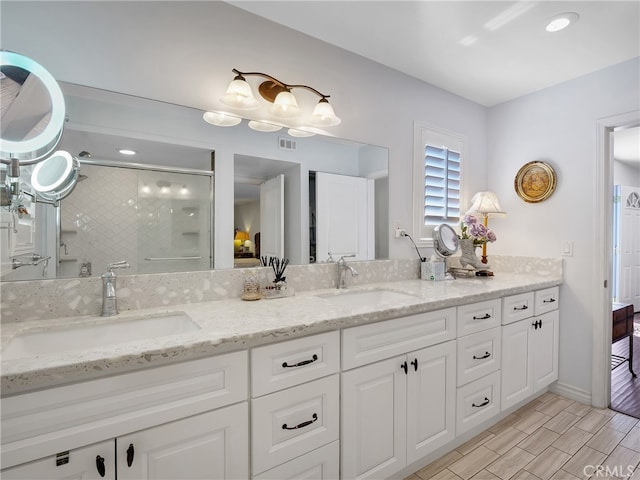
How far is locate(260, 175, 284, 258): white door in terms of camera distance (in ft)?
5.75

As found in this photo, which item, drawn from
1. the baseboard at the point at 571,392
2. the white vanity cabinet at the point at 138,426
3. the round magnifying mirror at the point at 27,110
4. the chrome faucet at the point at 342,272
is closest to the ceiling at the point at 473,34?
the round magnifying mirror at the point at 27,110

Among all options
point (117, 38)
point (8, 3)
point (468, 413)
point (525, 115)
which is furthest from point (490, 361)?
point (8, 3)

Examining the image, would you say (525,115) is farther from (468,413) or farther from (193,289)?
(193,289)

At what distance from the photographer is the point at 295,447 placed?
3.90 ft

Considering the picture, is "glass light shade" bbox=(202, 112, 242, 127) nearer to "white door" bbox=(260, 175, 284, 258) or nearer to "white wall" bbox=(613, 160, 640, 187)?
"white door" bbox=(260, 175, 284, 258)

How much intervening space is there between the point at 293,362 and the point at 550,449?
1758mm

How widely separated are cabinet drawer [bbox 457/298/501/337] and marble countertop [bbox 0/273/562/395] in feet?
0.17

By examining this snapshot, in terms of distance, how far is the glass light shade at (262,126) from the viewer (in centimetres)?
173

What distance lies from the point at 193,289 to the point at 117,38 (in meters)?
1.17

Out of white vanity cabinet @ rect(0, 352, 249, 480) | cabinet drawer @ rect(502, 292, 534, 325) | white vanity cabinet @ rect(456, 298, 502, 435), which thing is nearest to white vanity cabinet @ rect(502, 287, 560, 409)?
cabinet drawer @ rect(502, 292, 534, 325)

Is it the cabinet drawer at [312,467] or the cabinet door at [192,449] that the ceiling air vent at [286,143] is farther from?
the cabinet drawer at [312,467]

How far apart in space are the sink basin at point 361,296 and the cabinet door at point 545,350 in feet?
3.81

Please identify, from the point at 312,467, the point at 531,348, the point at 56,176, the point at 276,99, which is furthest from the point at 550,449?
the point at 56,176

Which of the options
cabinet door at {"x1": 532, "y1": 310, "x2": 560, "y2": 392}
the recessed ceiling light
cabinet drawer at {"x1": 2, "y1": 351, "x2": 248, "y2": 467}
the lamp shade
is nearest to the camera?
cabinet drawer at {"x1": 2, "y1": 351, "x2": 248, "y2": 467}
